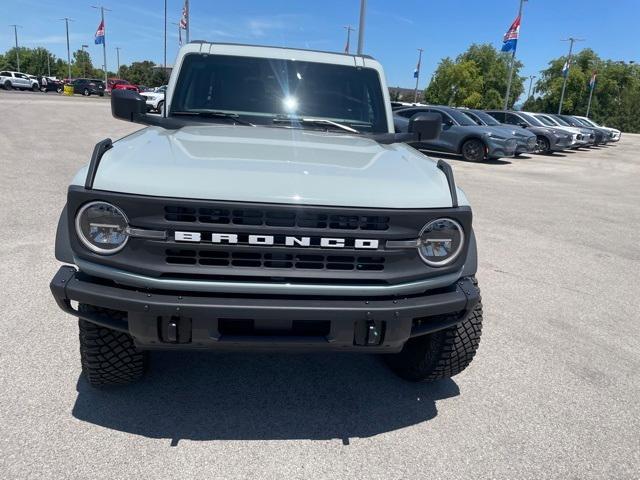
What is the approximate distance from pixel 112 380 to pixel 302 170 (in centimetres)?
156

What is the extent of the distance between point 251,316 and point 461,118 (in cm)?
1603

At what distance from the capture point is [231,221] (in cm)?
225

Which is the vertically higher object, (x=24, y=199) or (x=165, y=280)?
(x=165, y=280)

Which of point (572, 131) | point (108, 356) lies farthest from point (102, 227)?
point (572, 131)

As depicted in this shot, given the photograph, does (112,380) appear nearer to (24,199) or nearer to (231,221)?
(231,221)

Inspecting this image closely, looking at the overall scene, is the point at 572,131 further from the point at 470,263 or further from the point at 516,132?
the point at 470,263

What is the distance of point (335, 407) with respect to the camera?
2967 mm

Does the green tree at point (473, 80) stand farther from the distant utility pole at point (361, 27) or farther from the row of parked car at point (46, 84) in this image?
the distant utility pole at point (361, 27)

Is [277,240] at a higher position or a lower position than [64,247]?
higher

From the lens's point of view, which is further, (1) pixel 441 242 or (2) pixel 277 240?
(1) pixel 441 242

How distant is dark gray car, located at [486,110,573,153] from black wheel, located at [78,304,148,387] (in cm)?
2139

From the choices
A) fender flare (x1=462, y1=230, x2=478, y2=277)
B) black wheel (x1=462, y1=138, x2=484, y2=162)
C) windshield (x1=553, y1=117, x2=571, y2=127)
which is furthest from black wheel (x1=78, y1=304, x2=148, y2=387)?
windshield (x1=553, y1=117, x2=571, y2=127)

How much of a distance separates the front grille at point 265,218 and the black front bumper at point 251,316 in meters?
0.33

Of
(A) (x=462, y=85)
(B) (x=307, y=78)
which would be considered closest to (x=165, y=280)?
(B) (x=307, y=78)
